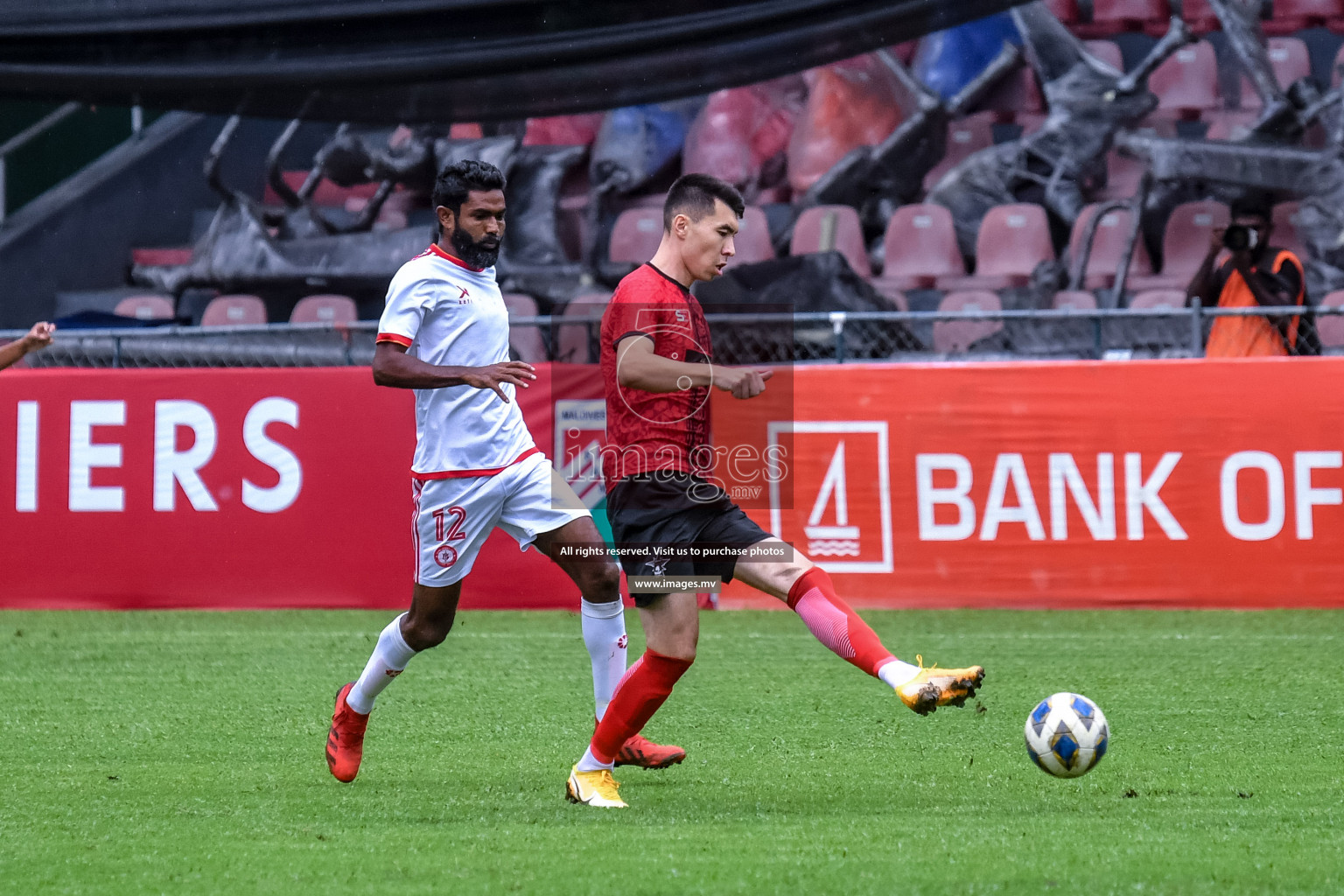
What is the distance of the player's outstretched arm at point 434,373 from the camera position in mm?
4965

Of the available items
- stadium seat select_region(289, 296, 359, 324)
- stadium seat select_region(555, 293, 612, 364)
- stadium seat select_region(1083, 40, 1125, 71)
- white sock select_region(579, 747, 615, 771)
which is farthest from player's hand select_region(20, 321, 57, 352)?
stadium seat select_region(1083, 40, 1125, 71)

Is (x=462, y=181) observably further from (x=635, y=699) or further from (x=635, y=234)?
(x=635, y=234)

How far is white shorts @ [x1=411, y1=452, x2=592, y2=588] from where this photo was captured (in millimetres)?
5363

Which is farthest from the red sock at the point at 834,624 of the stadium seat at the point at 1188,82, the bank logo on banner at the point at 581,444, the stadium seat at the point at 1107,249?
the stadium seat at the point at 1188,82

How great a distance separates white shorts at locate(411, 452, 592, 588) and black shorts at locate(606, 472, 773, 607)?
0.51 m

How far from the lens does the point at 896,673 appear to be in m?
4.52

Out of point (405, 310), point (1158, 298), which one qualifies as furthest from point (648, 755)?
point (1158, 298)

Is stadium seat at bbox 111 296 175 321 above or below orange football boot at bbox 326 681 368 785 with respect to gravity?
above

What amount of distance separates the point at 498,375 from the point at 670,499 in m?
0.63

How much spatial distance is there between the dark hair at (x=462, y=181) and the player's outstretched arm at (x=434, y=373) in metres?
0.54

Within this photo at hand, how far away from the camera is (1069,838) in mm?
4336

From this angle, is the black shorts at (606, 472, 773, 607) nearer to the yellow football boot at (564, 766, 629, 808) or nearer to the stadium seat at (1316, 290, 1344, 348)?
the yellow football boot at (564, 766, 629, 808)

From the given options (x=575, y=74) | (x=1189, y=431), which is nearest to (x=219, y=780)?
(x=1189, y=431)

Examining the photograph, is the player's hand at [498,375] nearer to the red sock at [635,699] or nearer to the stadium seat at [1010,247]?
the red sock at [635,699]
